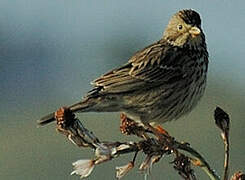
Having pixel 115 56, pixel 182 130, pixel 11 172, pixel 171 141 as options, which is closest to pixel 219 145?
pixel 182 130

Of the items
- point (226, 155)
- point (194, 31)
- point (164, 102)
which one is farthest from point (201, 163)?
point (194, 31)

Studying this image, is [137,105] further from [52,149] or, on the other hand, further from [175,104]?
[52,149]

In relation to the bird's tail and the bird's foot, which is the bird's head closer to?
the bird's tail

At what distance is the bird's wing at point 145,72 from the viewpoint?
737 centimetres

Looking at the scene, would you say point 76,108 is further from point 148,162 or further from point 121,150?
point 121,150

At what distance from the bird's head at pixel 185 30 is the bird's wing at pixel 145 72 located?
0.09m

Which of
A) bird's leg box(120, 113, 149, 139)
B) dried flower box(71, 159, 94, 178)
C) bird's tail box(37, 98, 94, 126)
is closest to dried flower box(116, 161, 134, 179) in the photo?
dried flower box(71, 159, 94, 178)

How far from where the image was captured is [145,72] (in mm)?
7633

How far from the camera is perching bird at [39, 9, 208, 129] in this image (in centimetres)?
724

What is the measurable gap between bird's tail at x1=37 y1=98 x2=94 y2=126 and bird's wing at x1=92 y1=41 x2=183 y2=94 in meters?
0.32

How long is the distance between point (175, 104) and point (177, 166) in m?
1.98

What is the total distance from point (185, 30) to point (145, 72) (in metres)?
0.50

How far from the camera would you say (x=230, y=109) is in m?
29.0

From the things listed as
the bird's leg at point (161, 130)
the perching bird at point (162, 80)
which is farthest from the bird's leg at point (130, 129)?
the perching bird at point (162, 80)
